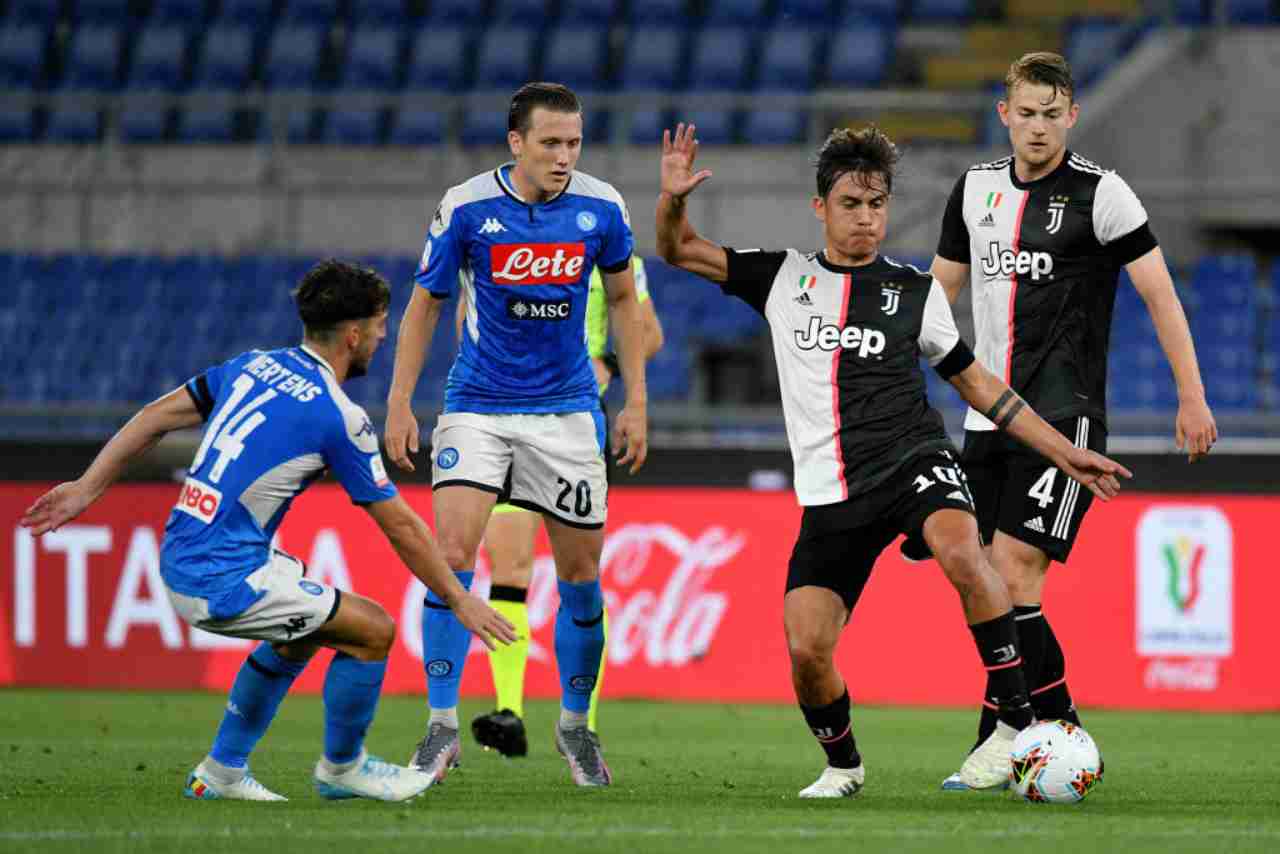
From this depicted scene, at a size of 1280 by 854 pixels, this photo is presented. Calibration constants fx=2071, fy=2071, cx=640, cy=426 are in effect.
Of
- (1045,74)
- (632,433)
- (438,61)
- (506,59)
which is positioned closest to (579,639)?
(632,433)

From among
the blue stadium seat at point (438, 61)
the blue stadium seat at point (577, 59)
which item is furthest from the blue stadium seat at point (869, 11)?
the blue stadium seat at point (438, 61)

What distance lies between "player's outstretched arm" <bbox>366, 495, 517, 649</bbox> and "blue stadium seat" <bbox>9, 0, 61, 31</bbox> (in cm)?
1506

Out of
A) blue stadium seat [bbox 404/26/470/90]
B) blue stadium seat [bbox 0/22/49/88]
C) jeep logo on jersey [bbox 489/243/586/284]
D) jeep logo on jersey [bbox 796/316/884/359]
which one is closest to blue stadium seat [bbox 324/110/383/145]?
blue stadium seat [bbox 404/26/470/90]

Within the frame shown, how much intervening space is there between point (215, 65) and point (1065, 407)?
1367 cm

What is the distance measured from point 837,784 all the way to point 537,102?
7.95 ft

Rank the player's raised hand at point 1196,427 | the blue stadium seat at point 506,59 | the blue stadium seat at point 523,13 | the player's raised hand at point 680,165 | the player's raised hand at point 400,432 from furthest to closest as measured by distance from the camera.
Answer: the blue stadium seat at point 523,13 → the blue stadium seat at point 506,59 → the player's raised hand at point 400,432 → the player's raised hand at point 1196,427 → the player's raised hand at point 680,165

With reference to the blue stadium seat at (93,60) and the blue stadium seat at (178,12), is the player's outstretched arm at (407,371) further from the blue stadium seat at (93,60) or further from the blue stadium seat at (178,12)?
the blue stadium seat at (178,12)

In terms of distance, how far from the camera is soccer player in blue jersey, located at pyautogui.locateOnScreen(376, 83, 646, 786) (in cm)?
687

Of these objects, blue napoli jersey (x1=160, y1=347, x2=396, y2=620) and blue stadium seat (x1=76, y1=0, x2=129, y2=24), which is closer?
blue napoli jersey (x1=160, y1=347, x2=396, y2=620)

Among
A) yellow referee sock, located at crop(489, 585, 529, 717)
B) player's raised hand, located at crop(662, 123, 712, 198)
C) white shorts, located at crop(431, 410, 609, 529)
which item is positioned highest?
player's raised hand, located at crop(662, 123, 712, 198)

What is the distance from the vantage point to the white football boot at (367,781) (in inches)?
241

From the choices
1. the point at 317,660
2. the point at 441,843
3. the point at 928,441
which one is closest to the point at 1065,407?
the point at 928,441

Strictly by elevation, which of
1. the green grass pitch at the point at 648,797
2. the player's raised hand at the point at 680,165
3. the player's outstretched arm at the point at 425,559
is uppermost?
the player's raised hand at the point at 680,165

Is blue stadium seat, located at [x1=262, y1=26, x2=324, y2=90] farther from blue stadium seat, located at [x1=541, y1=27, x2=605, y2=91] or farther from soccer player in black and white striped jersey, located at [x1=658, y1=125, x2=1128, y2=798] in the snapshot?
soccer player in black and white striped jersey, located at [x1=658, y1=125, x2=1128, y2=798]
